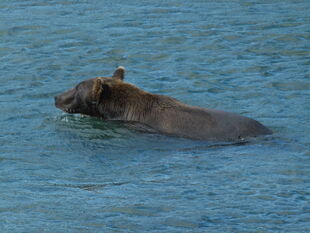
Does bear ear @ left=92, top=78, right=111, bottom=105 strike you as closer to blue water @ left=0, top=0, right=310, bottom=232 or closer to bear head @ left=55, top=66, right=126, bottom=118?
bear head @ left=55, top=66, right=126, bottom=118

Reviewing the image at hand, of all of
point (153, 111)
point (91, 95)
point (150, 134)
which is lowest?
point (150, 134)

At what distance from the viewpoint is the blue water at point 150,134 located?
9.46 m

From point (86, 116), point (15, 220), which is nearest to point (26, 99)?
point (86, 116)

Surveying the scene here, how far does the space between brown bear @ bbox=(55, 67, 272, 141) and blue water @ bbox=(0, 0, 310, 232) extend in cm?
20

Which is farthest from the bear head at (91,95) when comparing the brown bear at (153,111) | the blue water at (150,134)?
the blue water at (150,134)

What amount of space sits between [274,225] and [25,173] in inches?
146

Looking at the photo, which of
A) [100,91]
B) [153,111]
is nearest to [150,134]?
[153,111]

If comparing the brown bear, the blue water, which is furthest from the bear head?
the blue water

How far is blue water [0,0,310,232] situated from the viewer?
9.46m

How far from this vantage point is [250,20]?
21.1 metres

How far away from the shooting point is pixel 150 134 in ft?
42.3

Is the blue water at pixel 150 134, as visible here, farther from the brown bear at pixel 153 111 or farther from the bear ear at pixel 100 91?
the bear ear at pixel 100 91

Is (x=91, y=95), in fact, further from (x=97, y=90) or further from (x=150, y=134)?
(x=150, y=134)

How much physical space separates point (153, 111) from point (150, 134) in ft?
1.29
